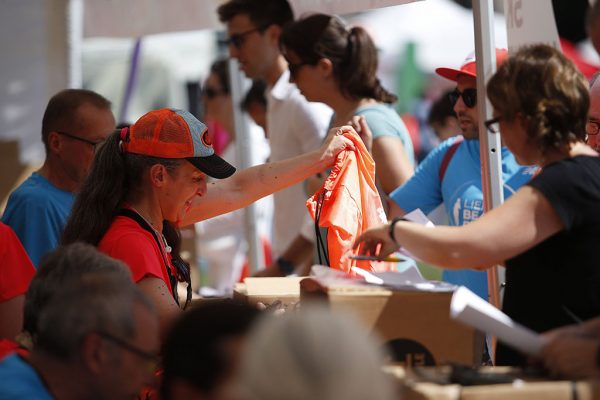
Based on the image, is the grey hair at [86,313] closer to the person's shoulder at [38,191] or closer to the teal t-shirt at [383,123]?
the person's shoulder at [38,191]

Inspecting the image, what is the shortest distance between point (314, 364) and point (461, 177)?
2668mm

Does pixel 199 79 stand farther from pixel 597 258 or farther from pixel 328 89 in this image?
pixel 597 258

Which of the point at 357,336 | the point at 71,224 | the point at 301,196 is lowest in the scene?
the point at 301,196

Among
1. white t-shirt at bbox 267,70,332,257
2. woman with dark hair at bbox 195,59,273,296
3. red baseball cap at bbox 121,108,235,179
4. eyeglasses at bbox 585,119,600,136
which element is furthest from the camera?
woman with dark hair at bbox 195,59,273,296

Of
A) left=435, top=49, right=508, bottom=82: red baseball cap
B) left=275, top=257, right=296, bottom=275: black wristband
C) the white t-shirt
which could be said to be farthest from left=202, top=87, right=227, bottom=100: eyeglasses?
left=435, top=49, right=508, bottom=82: red baseball cap

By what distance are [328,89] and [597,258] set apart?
8.20ft

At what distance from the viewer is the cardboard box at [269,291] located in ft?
10.6

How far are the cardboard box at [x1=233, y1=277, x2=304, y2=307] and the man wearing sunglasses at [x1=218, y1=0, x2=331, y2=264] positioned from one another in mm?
1895

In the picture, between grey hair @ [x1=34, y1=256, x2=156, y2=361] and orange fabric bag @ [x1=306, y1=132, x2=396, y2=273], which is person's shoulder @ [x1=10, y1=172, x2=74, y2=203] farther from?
grey hair @ [x1=34, y1=256, x2=156, y2=361]

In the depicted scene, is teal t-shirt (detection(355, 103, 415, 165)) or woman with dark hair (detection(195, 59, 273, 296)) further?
woman with dark hair (detection(195, 59, 273, 296))

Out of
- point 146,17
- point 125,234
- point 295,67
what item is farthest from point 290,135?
point 125,234

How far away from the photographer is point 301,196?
5.73 metres

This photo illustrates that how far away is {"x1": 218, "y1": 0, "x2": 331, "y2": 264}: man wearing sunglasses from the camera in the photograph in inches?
217

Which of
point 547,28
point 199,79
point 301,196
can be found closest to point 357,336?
point 547,28
